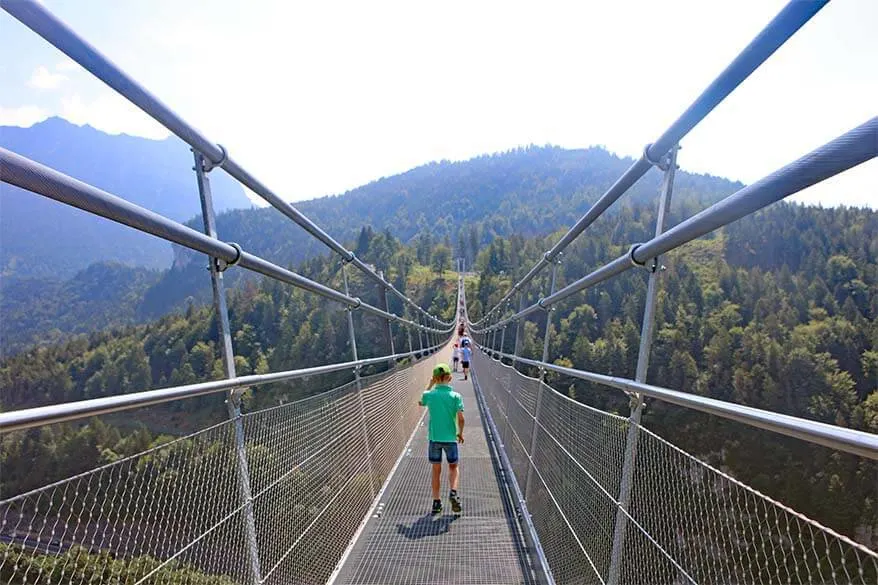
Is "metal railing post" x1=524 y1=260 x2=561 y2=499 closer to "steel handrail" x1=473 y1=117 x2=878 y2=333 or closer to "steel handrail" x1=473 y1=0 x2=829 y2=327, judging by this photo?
"steel handrail" x1=473 y1=0 x2=829 y2=327

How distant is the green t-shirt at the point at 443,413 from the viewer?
381cm

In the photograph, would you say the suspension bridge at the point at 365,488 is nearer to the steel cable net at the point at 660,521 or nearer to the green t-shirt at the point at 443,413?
the steel cable net at the point at 660,521

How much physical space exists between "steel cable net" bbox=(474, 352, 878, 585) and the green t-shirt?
3.20ft

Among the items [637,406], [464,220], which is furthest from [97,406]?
[464,220]

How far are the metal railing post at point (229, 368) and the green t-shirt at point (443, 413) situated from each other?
222 cm

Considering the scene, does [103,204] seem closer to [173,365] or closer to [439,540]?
[439,540]

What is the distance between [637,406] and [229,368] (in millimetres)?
1042

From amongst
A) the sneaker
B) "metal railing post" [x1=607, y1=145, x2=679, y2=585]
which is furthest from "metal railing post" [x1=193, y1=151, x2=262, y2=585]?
the sneaker

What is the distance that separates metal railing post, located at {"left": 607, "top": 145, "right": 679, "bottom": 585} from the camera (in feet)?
5.11

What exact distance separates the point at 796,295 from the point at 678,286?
8718 millimetres

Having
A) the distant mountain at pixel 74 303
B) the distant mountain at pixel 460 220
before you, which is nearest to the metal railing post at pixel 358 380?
the distant mountain at pixel 460 220

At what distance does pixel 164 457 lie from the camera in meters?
1.12

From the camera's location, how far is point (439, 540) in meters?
3.01

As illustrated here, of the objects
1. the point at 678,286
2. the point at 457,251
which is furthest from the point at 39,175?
the point at 457,251
